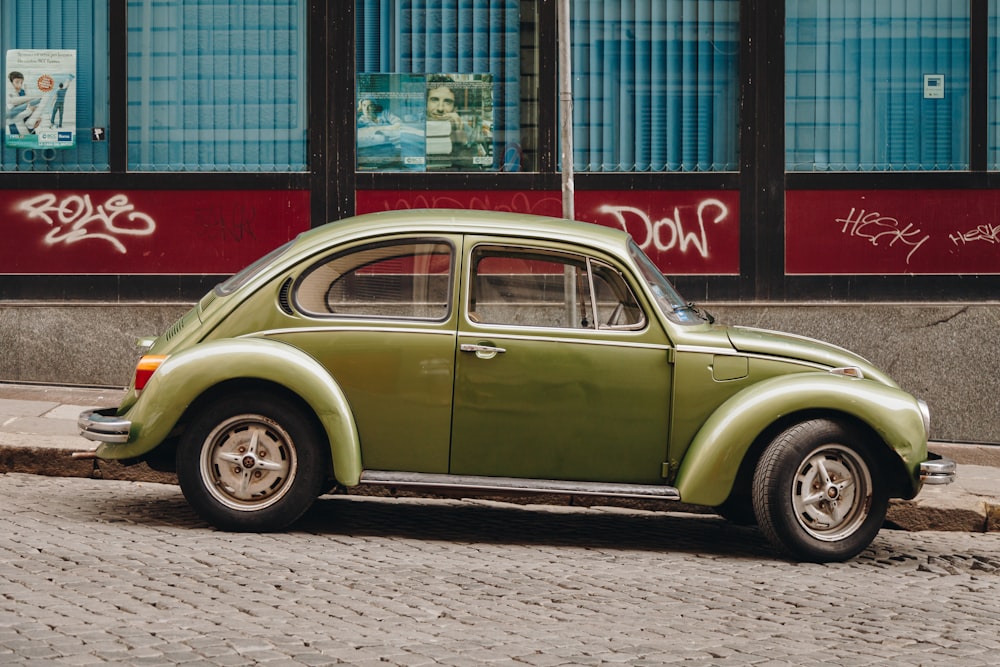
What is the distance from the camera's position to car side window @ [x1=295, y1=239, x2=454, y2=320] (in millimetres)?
6621

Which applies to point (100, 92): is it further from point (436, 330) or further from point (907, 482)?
point (907, 482)

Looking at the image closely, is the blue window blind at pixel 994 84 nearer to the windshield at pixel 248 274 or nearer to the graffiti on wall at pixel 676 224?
the graffiti on wall at pixel 676 224

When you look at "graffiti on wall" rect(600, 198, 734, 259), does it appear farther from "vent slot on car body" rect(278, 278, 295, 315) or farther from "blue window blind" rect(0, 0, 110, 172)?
"vent slot on car body" rect(278, 278, 295, 315)

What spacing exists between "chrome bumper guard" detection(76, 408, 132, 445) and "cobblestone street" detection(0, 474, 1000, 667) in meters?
0.43

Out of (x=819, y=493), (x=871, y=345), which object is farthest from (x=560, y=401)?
(x=871, y=345)

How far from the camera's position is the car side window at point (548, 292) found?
661cm

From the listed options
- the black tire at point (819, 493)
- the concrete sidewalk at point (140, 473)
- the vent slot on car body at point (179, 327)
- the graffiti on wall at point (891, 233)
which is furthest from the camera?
the graffiti on wall at point (891, 233)

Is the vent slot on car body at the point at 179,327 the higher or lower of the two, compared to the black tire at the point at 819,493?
higher

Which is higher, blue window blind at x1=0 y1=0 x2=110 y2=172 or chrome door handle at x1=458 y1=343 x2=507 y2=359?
blue window blind at x1=0 y1=0 x2=110 y2=172

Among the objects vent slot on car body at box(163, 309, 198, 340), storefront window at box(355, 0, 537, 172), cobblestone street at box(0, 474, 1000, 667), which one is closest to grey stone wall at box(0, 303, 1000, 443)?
storefront window at box(355, 0, 537, 172)

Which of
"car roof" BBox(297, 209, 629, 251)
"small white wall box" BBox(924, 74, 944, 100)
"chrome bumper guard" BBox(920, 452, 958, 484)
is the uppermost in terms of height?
"small white wall box" BBox(924, 74, 944, 100)

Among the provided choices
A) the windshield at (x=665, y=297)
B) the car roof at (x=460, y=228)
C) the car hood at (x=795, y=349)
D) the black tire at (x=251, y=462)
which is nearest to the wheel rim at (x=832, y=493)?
the car hood at (x=795, y=349)

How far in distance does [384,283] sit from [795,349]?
201 centimetres

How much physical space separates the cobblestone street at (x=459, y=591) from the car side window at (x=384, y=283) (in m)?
1.10
